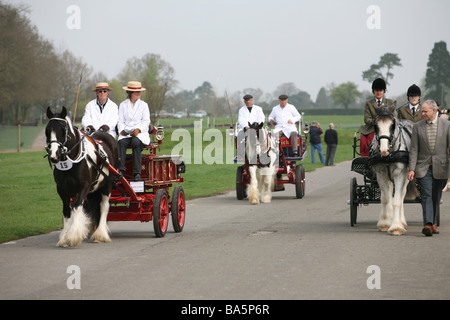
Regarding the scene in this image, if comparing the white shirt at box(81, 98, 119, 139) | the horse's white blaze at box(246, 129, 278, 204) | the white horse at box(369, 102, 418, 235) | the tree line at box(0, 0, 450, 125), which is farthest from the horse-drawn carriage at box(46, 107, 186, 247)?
the tree line at box(0, 0, 450, 125)

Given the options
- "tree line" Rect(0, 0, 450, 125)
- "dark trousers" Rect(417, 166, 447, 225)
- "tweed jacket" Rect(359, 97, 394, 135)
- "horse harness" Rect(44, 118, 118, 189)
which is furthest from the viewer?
"tree line" Rect(0, 0, 450, 125)

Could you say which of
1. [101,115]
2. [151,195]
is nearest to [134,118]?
[101,115]

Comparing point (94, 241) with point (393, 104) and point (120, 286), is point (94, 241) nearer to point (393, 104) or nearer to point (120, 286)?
point (120, 286)

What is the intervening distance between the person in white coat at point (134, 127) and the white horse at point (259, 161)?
241 inches

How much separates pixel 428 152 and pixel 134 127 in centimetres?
469

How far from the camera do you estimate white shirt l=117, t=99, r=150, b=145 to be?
13.3 meters

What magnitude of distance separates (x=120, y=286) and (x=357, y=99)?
561ft

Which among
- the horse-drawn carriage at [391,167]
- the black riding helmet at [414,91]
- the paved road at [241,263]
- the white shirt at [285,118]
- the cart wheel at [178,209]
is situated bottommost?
the paved road at [241,263]

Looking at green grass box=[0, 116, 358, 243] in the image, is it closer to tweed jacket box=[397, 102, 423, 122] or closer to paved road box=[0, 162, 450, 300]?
paved road box=[0, 162, 450, 300]

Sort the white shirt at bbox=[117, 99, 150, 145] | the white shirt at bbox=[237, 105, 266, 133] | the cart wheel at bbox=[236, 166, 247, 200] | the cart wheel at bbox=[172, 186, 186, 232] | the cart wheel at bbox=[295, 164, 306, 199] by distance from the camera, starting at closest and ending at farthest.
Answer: the white shirt at bbox=[117, 99, 150, 145]
the cart wheel at bbox=[172, 186, 186, 232]
the white shirt at bbox=[237, 105, 266, 133]
the cart wheel at bbox=[236, 166, 247, 200]
the cart wheel at bbox=[295, 164, 306, 199]

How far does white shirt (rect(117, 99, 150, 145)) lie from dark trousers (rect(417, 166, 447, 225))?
4.42m

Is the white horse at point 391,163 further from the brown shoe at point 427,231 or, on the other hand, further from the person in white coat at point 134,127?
the person in white coat at point 134,127

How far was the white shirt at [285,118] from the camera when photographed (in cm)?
2106

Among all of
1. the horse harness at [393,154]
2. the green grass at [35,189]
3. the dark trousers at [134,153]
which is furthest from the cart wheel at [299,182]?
the dark trousers at [134,153]
